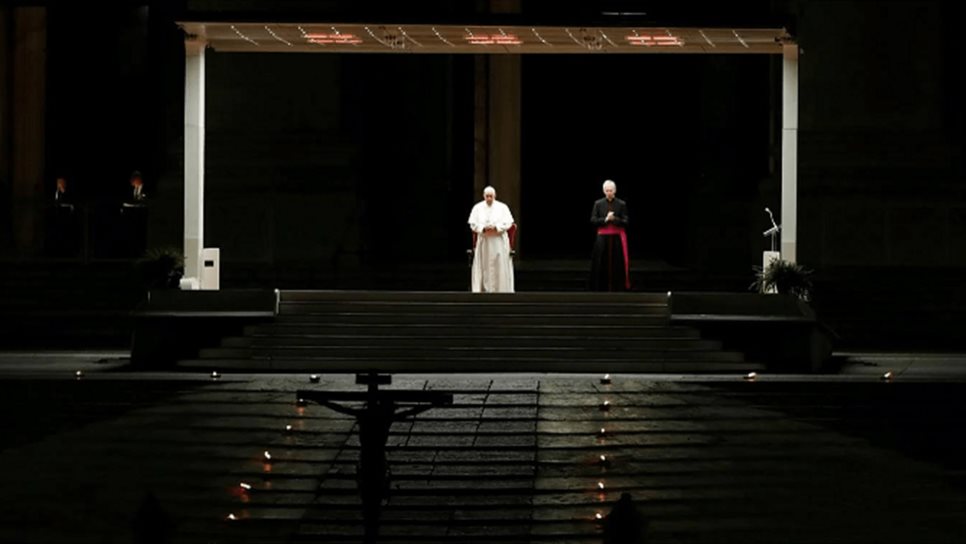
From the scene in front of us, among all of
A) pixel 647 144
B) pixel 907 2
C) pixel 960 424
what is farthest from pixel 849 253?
pixel 960 424

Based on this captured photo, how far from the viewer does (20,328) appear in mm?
24391

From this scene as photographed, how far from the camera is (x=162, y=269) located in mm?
22906

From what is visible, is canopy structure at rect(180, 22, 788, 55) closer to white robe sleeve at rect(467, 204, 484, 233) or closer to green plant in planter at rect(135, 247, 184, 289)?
white robe sleeve at rect(467, 204, 484, 233)

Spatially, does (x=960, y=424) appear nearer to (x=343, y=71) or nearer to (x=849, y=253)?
(x=849, y=253)

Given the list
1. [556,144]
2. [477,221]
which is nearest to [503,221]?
[477,221]

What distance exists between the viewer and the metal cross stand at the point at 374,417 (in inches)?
438

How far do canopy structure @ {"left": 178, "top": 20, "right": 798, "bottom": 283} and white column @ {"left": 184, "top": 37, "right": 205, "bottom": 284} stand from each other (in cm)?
1

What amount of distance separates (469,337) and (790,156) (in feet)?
17.1

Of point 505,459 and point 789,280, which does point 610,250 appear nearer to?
point 789,280

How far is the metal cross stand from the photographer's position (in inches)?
438

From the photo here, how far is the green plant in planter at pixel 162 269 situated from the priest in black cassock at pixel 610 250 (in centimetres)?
561

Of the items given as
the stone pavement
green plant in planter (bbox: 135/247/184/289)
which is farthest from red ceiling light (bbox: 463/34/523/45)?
the stone pavement

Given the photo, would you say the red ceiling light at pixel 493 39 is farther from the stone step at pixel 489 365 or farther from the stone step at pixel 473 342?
the stone step at pixel 489 365

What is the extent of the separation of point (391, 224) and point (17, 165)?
8.03 meters
